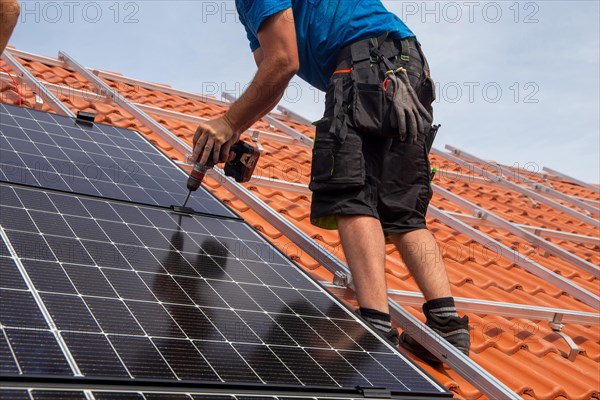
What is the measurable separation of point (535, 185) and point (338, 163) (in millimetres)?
6745

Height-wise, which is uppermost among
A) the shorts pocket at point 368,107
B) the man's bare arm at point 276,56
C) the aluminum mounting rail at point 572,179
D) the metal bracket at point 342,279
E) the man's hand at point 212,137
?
the man's bare arm at point 276,56

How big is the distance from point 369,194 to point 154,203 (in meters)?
1.06

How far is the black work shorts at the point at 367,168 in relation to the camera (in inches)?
119

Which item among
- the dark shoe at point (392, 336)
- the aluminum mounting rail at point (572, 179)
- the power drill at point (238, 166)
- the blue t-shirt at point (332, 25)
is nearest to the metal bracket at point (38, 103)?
the power drill at point (238, 166)

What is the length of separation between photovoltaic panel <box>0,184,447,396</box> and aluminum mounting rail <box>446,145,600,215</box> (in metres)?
6.43

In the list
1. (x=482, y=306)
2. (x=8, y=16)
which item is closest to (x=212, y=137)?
(x=8, y=16)

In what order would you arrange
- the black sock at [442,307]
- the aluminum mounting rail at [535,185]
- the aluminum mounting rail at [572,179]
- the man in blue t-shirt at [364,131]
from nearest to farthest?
the man in blue t-shirt at [364,131]
the black sock at [442,307]
the aluminum mounting rail at [535,185]
the aluminum mounting rail at [572,179]

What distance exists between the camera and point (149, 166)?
4.06 m

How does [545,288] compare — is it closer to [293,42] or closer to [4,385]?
[293,42]

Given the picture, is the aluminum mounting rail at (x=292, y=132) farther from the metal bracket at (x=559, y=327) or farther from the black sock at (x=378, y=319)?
the black sock at (x=378, y=319)

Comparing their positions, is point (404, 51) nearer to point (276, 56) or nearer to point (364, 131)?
point (364, 131)

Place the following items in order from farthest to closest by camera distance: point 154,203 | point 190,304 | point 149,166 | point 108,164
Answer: point 149,166 → point 108,164 → point 154,203 → point 190,304

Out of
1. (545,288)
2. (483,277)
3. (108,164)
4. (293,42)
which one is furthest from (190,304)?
(545,288)

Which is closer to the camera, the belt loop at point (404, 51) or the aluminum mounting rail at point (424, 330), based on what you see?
the aluminum mounting rail at point (424, 330)
